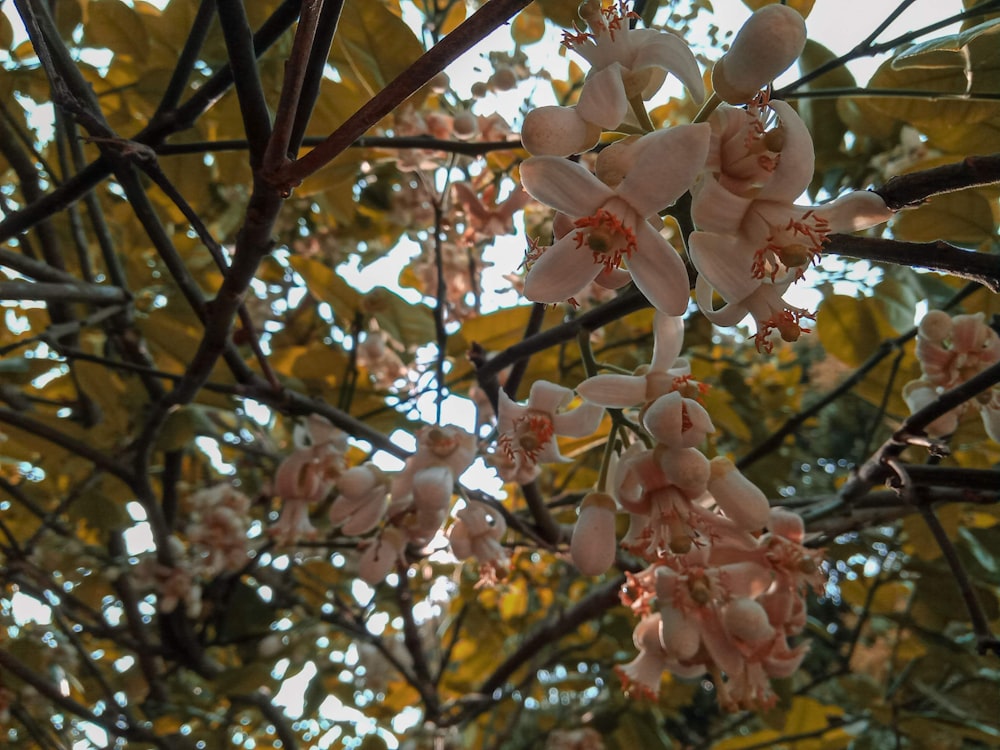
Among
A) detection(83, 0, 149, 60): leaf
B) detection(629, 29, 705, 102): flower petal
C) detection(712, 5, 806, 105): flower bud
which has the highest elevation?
Result: detection(83, 0, 149, 60): leaf

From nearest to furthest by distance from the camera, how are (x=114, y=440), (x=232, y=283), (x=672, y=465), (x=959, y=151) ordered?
(x=672, y=465), (x=232, y=283), (x=959, y=151), (x=114, y=440)

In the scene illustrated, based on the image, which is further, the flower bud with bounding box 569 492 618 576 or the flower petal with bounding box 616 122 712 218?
the flower bud with bounding box 569 492 618 576

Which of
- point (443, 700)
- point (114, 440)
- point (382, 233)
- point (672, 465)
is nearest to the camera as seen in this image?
point (672, 465)

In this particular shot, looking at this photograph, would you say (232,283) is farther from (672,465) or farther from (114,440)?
(114,440)

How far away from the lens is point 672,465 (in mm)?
650

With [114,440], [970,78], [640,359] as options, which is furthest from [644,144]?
[114,440]

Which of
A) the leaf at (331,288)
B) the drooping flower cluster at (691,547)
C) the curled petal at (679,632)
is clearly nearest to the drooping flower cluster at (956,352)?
the drooping flower cluster at (691,547)

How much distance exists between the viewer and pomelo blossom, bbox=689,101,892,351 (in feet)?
1.74

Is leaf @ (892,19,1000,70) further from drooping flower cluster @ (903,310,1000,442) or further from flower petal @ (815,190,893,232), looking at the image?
drooping flower cluster @ (903,310,1000,442)

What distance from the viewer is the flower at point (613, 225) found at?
52 cm

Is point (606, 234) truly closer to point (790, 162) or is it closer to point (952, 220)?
point (790, 162)

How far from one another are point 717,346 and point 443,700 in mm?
1325

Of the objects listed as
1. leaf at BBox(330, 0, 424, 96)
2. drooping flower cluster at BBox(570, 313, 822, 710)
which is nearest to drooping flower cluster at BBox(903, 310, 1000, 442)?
drooping flower cluster at BBox(570, 313, 822, 710)

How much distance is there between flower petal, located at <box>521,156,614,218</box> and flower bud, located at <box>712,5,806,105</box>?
Result: 107 mm
